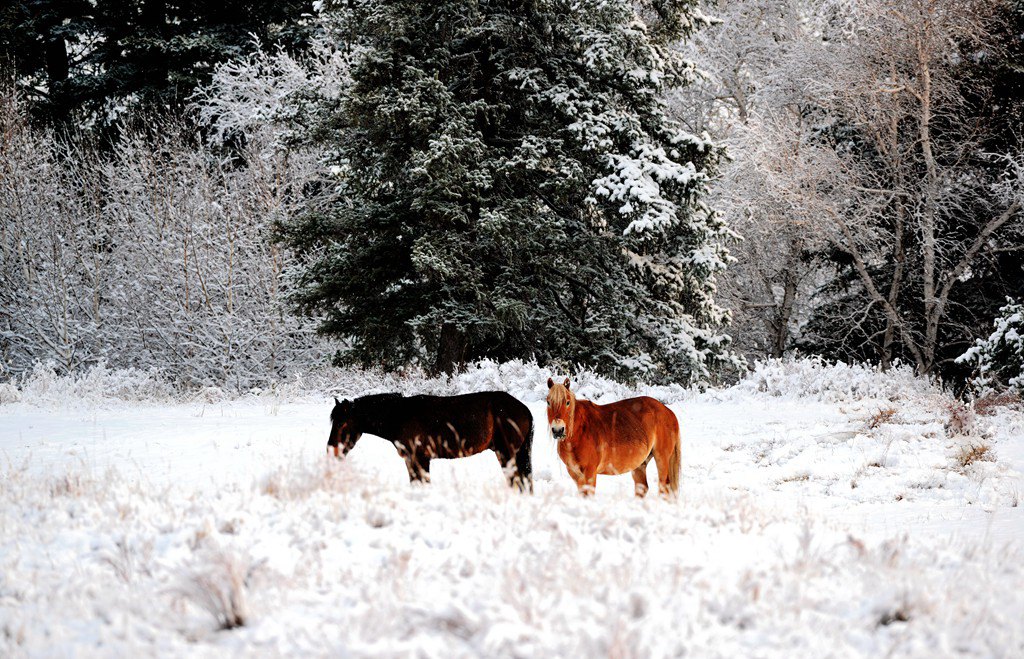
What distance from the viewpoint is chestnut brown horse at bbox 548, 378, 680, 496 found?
638 cm

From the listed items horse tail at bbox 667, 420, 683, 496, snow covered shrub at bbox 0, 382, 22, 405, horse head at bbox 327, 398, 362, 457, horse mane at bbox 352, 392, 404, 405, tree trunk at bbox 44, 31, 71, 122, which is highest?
tree trunk at bbox 44, 31, 71, 122

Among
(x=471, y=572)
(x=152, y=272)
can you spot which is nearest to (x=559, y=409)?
(x=471, y=572)

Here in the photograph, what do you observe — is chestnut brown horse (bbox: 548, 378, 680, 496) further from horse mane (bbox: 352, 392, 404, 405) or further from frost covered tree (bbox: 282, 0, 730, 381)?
frost covered tree (bbox: 282, 0, 730, 381)

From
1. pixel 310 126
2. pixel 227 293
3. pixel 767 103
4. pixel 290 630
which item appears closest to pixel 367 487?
pixel 290 630

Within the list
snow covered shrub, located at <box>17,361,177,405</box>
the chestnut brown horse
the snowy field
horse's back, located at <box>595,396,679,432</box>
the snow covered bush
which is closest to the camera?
the snowy field

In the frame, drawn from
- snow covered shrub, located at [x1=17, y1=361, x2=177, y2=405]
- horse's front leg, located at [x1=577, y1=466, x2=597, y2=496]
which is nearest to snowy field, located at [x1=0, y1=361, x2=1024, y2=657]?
horse's front leg, located at [x1=577, y1=466, x2=597, y2=496]

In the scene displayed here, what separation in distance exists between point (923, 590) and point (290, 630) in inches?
114

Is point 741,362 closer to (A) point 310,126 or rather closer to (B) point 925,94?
(B) point 925,94

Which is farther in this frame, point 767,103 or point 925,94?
point 767,103

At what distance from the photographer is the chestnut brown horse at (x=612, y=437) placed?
6383 millimetres

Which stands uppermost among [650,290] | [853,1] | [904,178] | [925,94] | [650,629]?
[853,1]

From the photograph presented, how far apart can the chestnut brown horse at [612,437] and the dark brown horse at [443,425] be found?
0.55 metres

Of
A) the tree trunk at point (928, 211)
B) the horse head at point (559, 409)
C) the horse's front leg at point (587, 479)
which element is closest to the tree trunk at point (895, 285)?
the tree trunk at point (928, 211)

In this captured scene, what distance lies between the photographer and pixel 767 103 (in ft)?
81.7
